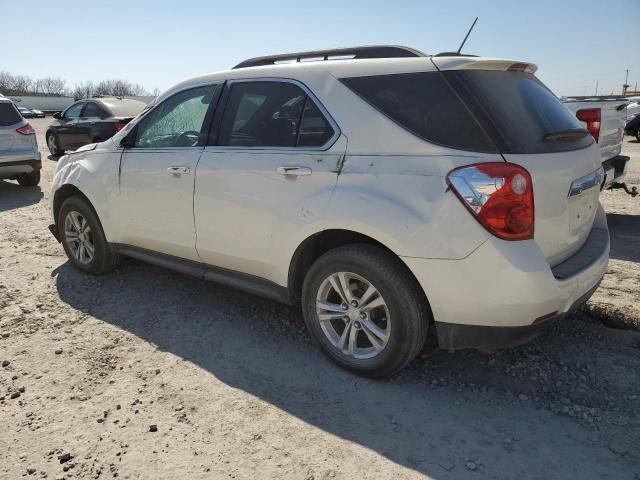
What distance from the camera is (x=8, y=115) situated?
9.00 metres

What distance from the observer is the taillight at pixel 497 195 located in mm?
2439

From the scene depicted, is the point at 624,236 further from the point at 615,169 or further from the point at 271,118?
the point at 271,118

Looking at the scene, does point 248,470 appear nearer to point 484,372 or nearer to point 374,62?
point 484,372

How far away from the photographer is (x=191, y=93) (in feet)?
12.6

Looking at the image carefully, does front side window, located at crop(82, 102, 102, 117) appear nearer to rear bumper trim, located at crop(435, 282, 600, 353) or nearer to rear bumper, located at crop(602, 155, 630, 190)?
rear bumper, located at crop(602, 155, 630, 190)

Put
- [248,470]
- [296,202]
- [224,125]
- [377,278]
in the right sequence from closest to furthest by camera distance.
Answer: [248,470] → [377,278] → [296,202] → [224,125]

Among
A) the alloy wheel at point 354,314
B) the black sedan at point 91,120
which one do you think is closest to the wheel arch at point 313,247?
the alloy wheel at point 354,314

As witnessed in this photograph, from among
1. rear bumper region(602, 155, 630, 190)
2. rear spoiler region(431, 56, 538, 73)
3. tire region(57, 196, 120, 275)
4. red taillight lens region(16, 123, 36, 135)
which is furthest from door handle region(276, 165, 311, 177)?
red taillight lens region(16, 123, 36, 135)

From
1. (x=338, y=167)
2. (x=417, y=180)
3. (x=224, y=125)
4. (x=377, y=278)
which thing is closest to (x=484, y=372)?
(x=377, y=278)

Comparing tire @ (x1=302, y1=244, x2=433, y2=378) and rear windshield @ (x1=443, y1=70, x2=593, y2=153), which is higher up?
rear windshield @ (x1=443, y1=70, x2=593, y2=153)

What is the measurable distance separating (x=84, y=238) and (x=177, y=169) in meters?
1.62

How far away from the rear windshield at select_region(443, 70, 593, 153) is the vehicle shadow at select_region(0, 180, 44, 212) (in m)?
7.64

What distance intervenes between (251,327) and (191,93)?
71.1 inches

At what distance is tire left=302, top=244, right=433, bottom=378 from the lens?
274cm
